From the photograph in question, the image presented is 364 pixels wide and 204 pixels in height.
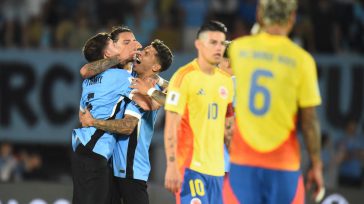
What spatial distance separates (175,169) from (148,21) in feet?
35.9

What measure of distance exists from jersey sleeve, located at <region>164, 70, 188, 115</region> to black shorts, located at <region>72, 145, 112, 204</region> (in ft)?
4.83

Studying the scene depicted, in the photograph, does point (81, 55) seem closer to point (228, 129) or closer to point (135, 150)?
point (135, 150)

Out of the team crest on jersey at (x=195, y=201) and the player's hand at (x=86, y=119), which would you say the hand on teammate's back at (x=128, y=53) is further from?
the team crest on jersey at (x=195, y=201)

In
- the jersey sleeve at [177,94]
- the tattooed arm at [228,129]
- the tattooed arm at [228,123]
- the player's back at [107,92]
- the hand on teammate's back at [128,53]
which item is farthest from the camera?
A: the hand on teammate's back at [128,53]

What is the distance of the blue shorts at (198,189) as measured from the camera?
8.50 m

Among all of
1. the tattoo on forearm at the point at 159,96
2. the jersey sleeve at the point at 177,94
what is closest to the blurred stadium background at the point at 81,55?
the tattoo on forearm at the point at 159,96

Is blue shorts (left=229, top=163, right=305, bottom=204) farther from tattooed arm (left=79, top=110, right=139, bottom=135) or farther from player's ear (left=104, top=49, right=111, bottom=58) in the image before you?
player's ear (left=104, top=49, right=111, bottom=58)

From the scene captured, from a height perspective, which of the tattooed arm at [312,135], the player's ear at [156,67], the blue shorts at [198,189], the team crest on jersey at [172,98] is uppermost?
the player's ear at [156,67]

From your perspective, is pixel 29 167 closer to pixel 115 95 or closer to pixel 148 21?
pixel 148 21

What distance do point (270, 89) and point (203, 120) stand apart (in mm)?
1613

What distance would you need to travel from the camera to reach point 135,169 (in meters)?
9.28

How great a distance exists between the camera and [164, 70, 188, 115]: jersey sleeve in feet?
25.6

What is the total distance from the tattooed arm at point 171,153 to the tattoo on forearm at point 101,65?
1785 millimetres

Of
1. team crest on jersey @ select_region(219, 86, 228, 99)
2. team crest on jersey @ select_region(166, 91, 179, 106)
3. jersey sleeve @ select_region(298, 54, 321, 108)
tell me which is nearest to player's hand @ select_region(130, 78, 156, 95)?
team crest on jersey @ select_region(219, 86, 228, 99)
